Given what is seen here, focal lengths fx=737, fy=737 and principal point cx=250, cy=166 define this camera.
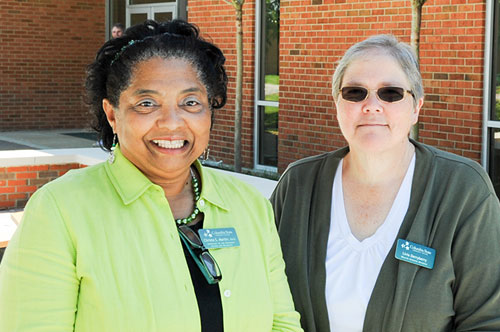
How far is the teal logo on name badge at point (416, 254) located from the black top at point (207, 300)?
81 centimetres

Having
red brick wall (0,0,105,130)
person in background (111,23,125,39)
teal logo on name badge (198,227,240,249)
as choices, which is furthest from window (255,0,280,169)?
teal logo on name badge (198,227,240,249)

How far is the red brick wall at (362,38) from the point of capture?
762 centimetres

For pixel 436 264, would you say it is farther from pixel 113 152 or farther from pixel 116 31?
pixel 116 31

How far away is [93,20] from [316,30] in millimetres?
9083

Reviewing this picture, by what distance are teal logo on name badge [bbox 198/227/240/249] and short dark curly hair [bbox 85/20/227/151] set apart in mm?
429

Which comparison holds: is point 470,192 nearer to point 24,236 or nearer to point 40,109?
point 24,236

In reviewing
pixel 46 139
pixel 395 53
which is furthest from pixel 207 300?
pixel 46 139

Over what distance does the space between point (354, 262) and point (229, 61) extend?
322 inches

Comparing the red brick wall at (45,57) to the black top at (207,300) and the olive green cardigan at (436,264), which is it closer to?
the olive green cardigan at (436,264)

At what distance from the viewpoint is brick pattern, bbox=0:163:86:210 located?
8.10 meters

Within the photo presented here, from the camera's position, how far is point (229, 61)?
35.3ft

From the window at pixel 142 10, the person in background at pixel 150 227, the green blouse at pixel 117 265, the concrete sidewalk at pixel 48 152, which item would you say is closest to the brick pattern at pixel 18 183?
the concrete sidewalk at pixel 48 152

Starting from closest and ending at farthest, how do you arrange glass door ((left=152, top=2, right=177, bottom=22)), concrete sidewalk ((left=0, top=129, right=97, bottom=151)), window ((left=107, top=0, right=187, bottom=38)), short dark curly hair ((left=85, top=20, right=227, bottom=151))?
short dark curly hair ((left=85, top=20, right=227, bottom=151)) → concrete sidewalk ((left=0, top=129, right=97, bottom=151)) → window ((left=107, top=0, right=187, bottom=38)) → glass door ((left=152, top=2, right=177, bottom=22))

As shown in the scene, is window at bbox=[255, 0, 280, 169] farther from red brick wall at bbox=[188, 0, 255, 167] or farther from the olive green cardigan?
the olive green cardigan
